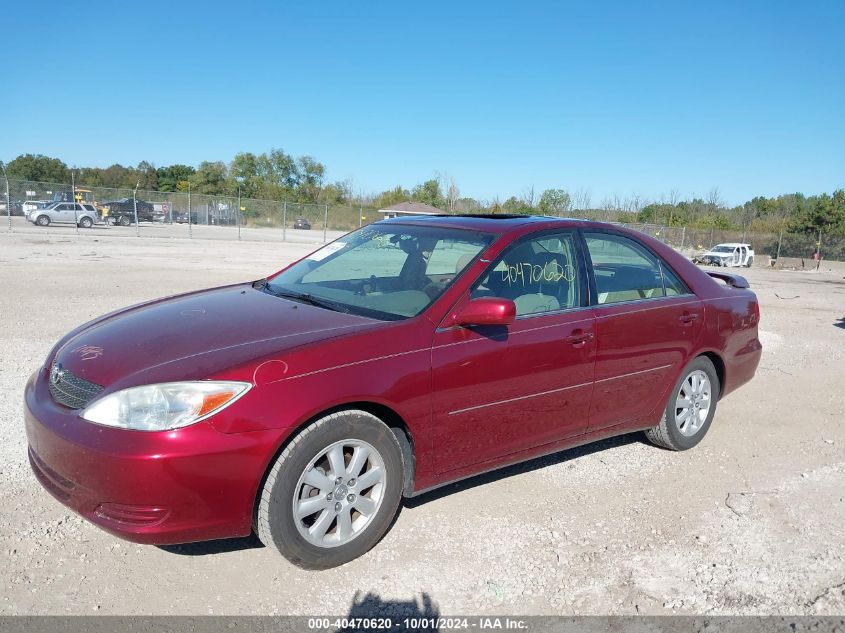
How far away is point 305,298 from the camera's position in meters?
3.82

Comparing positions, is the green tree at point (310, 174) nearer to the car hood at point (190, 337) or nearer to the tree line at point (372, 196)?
the tree line at point (372, 196)

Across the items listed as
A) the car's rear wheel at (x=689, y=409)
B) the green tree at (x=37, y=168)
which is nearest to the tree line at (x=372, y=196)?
A: the green tree at (x=37, y=168)

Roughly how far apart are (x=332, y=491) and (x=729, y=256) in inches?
1441

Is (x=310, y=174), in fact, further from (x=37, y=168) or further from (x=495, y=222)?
(x=495, y=222)

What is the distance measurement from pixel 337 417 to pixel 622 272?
7.93 ft

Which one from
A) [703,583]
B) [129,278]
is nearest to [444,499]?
[703,583]

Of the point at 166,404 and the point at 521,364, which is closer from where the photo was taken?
the point at 166,404

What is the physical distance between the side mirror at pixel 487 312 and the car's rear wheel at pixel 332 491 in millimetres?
699

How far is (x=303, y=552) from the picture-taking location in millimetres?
2887

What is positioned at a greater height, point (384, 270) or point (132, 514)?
point (384, 270)

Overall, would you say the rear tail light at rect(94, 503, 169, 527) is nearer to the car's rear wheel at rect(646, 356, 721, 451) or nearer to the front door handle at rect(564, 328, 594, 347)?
the front door handle at rect(564, 328, 594, 347)

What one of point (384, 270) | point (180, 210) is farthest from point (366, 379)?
point (180, 210)

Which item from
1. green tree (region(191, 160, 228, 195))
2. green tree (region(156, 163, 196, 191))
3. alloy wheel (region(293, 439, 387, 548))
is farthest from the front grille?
green tree (region(156, 163, 196, 191))

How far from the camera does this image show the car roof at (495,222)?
402 cm
